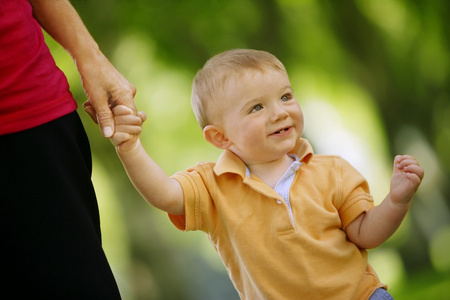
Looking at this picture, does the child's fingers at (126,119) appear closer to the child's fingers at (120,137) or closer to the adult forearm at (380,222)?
the child's fingers at (120,137)

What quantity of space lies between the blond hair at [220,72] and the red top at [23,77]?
44cm

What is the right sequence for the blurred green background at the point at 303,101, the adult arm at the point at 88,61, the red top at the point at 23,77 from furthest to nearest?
1. the blurred green background at the point at 303,101
2. the adult arm at the point at 88,61
3. the red top at the point at 23,77

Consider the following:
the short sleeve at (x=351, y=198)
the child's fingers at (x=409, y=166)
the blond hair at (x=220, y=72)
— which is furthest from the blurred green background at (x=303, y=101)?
the child's fingers at (x=409, y=166)

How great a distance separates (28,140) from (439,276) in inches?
87.1

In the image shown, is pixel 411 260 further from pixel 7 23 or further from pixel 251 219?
pixel 7 23

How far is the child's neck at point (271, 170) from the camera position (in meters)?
1.56

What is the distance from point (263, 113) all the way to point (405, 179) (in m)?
0.37

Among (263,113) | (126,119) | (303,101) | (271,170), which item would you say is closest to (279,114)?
(263,113)

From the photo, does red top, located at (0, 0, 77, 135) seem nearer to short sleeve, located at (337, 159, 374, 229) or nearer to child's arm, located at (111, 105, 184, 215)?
child's arm, located at (111, 105, 184, 215)

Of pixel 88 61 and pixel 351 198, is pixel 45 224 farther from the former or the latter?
pixel 351 198

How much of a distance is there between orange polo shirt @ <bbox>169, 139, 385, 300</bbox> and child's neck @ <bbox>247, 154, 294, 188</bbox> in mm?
33

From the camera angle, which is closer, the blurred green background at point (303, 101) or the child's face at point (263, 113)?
the child's face at point (263, 113)

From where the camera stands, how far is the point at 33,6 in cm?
128

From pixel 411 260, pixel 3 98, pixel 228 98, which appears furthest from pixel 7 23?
pixel 411 260
